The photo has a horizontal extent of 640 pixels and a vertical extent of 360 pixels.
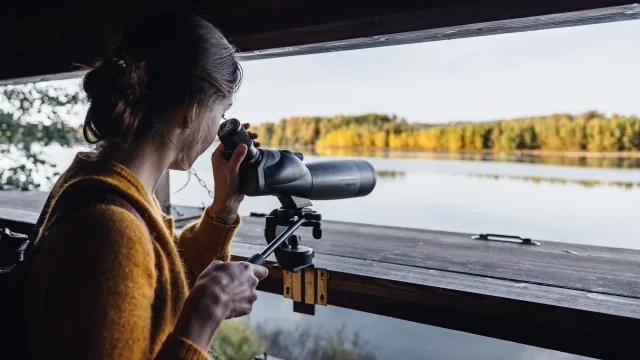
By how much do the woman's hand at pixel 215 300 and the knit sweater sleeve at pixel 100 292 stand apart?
7 centimetres

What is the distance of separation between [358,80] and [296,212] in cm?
101

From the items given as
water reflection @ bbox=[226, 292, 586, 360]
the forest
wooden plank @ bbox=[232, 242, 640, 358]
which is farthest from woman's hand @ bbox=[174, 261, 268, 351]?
water reflection @ bbox=[226, 292, 586, 360]

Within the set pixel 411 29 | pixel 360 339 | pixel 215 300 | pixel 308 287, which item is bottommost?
pixel 360 339

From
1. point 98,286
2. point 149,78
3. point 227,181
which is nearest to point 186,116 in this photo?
point 149,78

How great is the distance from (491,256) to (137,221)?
1.01 metres

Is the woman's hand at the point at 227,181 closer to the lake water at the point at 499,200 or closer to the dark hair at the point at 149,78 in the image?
the dark hair at the point at 149,78

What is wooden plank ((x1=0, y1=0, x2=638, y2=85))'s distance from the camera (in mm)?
1044

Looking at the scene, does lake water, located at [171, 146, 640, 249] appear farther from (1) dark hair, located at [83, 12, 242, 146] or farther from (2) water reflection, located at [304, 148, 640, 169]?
(1) dark hair, located at [83, 12, 242, 146]

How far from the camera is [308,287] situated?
1.28 metres

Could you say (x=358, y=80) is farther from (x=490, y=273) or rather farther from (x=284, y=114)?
(x=490, y=273)

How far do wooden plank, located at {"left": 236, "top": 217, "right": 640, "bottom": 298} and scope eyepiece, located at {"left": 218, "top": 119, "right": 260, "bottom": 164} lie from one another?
0.56 m

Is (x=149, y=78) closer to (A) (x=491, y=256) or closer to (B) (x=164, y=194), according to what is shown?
(A) (x=491, y=256)

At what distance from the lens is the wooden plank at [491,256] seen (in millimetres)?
1138

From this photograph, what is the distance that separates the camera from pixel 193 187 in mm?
2209
